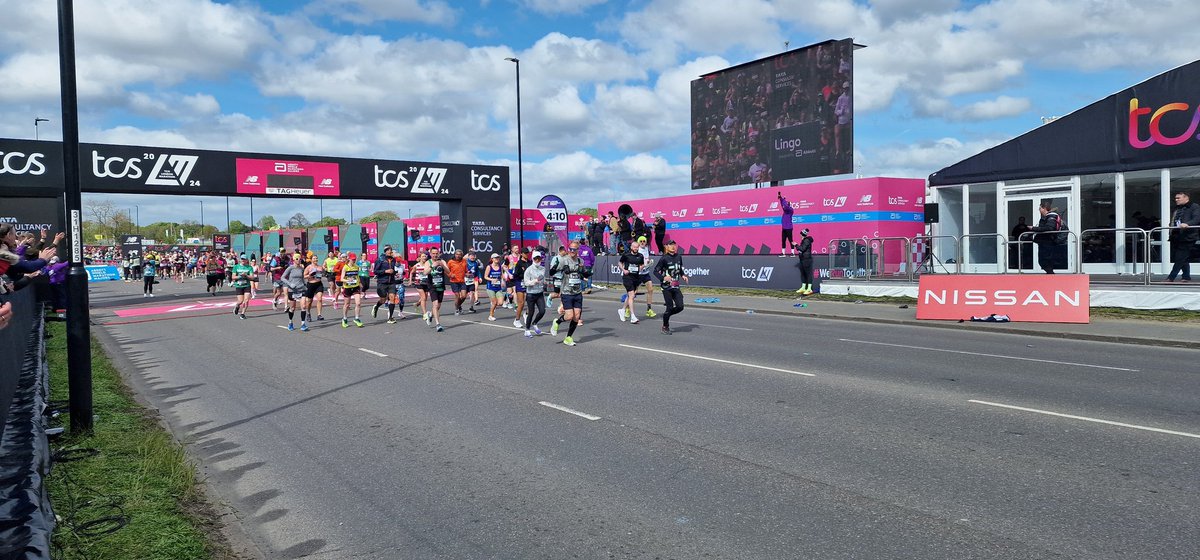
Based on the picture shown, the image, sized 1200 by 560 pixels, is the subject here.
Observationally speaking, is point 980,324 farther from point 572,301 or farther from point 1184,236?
point 572,301

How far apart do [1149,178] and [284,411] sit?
2184cm

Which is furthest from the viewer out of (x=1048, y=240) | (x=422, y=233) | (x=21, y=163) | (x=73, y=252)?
(x=422, y=233)

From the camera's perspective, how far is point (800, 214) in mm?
32062

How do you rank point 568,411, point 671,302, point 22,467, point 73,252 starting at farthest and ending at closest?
point 671,302 < point 568,411 < point 73,252 < point 22,467

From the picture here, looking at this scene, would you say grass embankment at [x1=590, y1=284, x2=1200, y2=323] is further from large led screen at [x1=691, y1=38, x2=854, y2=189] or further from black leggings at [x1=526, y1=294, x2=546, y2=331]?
black leggings at [x1=526, y1=294, x2=546, y2=331]

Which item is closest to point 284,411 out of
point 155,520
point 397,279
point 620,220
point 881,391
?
point 155,520

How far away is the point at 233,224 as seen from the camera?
175 metres

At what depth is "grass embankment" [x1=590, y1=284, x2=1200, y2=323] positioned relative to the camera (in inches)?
645

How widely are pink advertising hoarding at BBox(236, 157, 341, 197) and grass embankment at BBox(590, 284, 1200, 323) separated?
11.7m

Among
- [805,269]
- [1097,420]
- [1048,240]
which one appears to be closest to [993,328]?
[1048,240]

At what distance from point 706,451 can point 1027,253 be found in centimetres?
1519

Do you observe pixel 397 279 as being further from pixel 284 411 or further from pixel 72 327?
pixel 72 327

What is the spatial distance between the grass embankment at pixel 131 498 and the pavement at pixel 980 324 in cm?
1438

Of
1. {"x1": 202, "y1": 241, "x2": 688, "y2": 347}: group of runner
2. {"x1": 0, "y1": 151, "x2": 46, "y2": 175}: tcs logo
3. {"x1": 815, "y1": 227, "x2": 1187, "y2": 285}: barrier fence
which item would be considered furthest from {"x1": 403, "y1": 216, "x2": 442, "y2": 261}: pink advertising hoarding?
{"x1": 815, "y1": 227, "x2": 1187, "y2": 285}: barrier fence
